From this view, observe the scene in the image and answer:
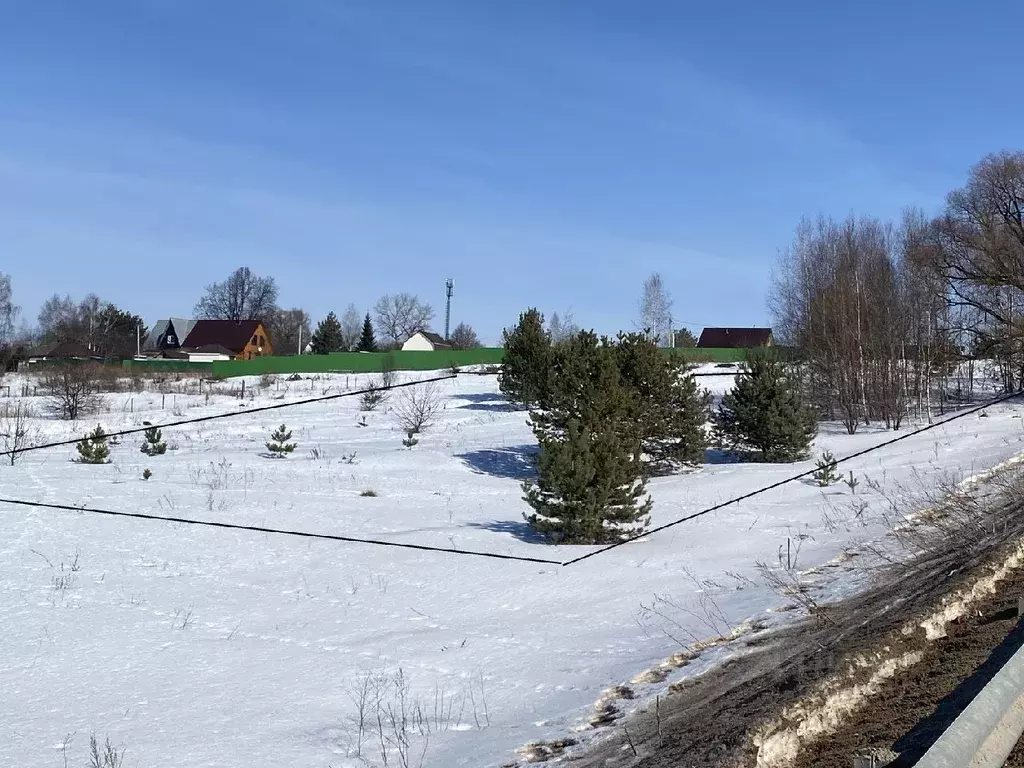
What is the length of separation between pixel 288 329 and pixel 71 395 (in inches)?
3185

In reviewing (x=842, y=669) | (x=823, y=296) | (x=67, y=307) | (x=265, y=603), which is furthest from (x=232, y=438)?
(x=67, y=307)

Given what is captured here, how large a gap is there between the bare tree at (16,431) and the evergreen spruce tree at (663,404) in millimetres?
11579

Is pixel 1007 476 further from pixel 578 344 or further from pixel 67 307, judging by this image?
pixel 67 307

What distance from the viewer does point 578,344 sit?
19016mm

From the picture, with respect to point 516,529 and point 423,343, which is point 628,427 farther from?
point 423,343

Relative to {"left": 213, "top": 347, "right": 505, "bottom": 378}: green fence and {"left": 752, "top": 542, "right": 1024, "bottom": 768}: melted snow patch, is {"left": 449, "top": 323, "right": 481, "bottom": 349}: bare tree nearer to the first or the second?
{"left": 213, "top": 347, "right": 505, "bottom": 378}: green fence

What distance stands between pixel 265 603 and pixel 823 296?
21.6 metres

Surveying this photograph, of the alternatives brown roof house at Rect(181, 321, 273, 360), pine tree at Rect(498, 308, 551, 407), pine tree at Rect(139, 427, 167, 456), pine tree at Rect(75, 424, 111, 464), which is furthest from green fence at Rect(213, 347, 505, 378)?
pine tree at Rect(75, 424, 111, 464)

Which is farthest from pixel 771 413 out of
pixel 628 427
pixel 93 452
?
pixel 93 452

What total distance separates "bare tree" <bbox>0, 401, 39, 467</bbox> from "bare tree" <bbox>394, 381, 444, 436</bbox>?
8615 millimetres

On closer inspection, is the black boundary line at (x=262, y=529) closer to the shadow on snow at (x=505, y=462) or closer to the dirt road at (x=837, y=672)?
the dirt road at (x=837, y=672)

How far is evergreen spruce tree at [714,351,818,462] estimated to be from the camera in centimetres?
1892

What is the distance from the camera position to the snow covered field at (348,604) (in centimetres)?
570

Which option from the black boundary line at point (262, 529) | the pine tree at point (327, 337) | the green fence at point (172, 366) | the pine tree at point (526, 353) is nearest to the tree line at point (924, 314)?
the pine tree at point (526, 353)
